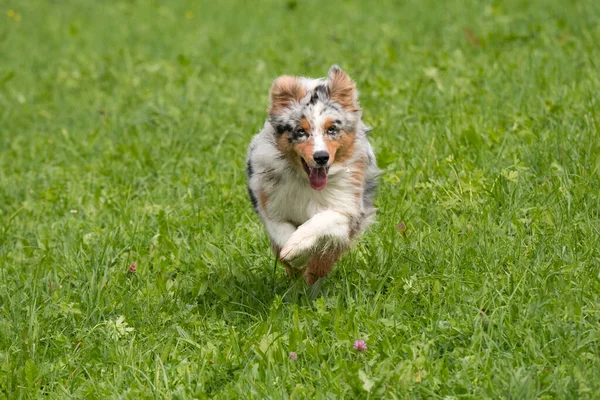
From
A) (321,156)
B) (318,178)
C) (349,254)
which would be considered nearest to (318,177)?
(318,178)

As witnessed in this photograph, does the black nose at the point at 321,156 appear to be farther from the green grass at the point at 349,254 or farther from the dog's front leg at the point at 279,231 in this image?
the green grass at the point at 349,254

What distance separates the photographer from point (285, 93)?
16.0ft

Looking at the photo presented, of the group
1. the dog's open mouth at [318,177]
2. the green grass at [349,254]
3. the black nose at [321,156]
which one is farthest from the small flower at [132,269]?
the black nose at [321,156]

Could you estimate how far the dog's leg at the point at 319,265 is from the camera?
493 centimetres

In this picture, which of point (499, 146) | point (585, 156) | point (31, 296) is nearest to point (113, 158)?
point (31, 296)

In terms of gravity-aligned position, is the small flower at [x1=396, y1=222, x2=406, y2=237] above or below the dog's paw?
below

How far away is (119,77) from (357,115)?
5825 mm

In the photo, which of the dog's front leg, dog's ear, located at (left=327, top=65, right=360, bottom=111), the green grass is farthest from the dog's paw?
dog's ear, located at (left=327, top=65, right=360, bottom=111)

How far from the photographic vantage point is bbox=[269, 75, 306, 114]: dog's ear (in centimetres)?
486

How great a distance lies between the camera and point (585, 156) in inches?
223

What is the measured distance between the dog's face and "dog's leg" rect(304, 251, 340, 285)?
0.44 m

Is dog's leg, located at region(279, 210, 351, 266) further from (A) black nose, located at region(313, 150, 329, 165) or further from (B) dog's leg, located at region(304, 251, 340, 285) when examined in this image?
(A) black nose, located at region(313, 150, 329, 165)

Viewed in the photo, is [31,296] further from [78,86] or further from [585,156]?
[78,86]

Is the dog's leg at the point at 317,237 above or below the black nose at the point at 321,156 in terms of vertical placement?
below
